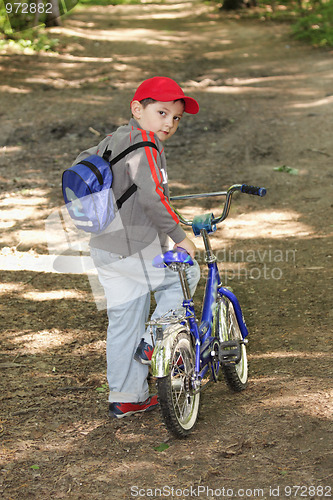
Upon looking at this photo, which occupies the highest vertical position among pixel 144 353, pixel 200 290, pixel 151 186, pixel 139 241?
pixel 151 186

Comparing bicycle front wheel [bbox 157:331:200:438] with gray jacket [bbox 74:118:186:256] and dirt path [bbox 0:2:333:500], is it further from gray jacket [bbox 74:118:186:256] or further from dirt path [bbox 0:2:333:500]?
gray jacket [bbox 74:118:186:256]

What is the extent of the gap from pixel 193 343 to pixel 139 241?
0.66 meters

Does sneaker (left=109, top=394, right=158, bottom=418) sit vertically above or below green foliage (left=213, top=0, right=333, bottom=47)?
below

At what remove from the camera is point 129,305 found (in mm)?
3484

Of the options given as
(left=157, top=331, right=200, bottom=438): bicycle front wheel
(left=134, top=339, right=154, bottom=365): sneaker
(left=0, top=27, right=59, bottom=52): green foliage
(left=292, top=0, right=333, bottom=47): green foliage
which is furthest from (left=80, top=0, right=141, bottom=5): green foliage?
(left=157, top=331, right=200, bottom=438): bicycle front wheel

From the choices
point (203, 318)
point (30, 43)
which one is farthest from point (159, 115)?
point (30, 43)

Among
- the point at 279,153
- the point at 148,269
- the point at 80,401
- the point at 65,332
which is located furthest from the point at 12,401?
the point at 279,153

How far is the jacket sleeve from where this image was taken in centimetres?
314

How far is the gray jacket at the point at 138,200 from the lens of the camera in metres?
3.15

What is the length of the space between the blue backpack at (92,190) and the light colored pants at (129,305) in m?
0.30

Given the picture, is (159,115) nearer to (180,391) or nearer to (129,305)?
(129,305)

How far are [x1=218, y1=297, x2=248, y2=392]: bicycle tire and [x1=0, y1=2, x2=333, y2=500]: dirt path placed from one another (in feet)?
0.33

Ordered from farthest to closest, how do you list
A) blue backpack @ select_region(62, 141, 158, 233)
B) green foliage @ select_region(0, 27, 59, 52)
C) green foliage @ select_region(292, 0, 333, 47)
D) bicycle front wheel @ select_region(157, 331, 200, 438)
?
1. green foliage @ select_region(292, 0, 333, 47)
2. green foliage @ select_region(0, 27, 59, 52)
3. blue backpack @ select_region(62, 141, 158, 233)
4. bicycle front wheel @ select_region(157, 331, 200, 438)

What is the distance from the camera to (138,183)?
3.17 meters
